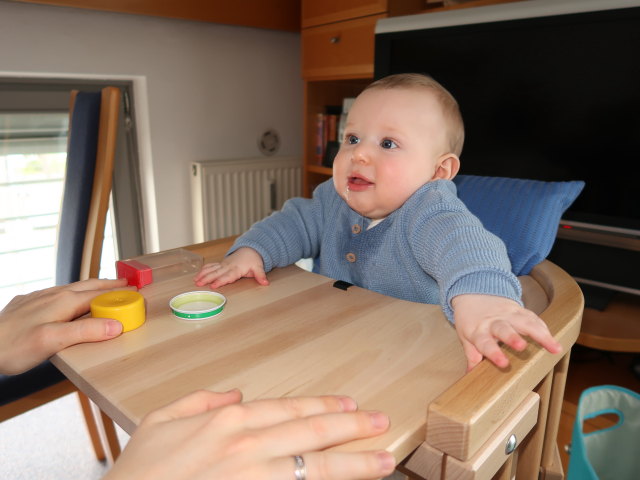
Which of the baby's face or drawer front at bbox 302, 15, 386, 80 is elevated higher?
drawer front at bbox 302, 15, 386, 80

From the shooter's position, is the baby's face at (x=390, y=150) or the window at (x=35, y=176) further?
the window at (x=35, y=176)

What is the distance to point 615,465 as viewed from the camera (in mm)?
1078

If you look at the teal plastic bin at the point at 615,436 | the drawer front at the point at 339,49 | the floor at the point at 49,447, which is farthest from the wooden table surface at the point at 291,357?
the drawer front at the point at 339,49

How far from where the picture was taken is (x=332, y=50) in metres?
2.01

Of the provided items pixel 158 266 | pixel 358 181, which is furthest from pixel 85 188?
pixel 358 181

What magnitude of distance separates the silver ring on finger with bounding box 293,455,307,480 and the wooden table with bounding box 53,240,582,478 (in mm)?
36

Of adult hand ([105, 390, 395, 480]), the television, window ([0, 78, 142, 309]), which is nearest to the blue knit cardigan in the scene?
adult hand ([105, 390, 395, 480])

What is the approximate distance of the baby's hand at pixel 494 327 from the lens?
46cm

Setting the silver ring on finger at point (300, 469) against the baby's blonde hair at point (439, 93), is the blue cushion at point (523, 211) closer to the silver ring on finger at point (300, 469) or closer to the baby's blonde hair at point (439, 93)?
the baby's blonde hair at point (439, 93)

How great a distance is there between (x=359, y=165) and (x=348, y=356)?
0.41 metres

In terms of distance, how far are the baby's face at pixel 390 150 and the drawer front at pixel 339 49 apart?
43.5 inches

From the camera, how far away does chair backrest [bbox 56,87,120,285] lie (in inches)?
41.8

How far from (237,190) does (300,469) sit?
6.56ft

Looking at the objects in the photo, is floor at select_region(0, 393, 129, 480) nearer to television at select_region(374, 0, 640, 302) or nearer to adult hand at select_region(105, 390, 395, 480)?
adult hand at select_region(105, 390, 395, 480)
